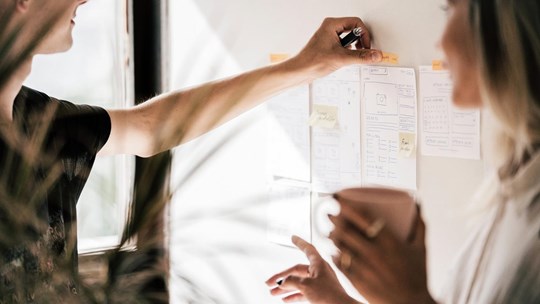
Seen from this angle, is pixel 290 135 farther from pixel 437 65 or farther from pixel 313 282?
pixel 313 282

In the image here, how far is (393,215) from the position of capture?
1.25 metres

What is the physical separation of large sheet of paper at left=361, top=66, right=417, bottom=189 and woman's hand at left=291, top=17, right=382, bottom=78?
4.2 inches

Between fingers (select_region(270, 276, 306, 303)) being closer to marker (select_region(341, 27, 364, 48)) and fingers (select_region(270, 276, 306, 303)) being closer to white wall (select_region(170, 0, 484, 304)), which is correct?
white wall (select_region(170, 0, 484, 304))

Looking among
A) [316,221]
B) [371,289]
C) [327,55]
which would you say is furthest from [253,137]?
[371,289]

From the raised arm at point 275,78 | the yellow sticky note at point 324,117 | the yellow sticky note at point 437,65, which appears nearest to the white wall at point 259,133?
the yellow sticky note at point 437,65

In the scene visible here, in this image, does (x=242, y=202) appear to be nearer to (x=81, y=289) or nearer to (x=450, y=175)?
(x=81, y=289)

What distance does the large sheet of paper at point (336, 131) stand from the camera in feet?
7.97

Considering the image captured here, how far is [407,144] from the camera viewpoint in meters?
2.23

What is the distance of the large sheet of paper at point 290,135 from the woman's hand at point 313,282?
0.62m

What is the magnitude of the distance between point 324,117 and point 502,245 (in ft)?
4.27

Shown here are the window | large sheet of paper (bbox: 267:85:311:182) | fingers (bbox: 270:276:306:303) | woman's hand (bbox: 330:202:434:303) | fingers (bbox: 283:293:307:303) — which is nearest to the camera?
woman's hand (bbox: 330:202:434:303)

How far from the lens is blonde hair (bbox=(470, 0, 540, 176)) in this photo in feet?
4.25

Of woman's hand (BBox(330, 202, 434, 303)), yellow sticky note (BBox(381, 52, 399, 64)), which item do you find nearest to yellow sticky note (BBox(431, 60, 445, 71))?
yellow sticky note (BBox(381, 52, 399, 64))

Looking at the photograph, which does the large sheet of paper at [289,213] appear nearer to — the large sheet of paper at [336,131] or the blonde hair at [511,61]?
the large sheet of paper at [336,131]
